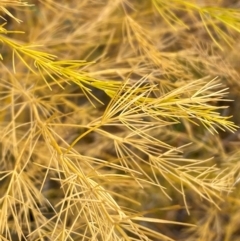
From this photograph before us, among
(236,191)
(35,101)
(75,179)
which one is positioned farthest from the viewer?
(236,191)

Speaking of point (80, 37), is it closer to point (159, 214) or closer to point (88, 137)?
point (88, 137)

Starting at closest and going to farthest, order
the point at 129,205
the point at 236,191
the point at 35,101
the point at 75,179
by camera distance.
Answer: the point at 75,179 → the point at 35,101 → the point at 236,191 → the point at 129,205

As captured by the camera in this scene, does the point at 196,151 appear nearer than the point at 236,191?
No

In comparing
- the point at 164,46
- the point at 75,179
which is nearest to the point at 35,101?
the point at 75,179

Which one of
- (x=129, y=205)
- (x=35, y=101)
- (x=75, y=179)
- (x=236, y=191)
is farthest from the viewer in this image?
(x=129, y=205)

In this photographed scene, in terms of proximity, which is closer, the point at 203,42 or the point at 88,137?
the point at 203,42

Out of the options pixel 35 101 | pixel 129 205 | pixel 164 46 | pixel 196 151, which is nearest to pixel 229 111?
pixel 196 151

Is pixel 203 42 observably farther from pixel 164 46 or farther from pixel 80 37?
pixel 80 37

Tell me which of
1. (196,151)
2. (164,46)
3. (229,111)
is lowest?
(196,151)

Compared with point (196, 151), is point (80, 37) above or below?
above
